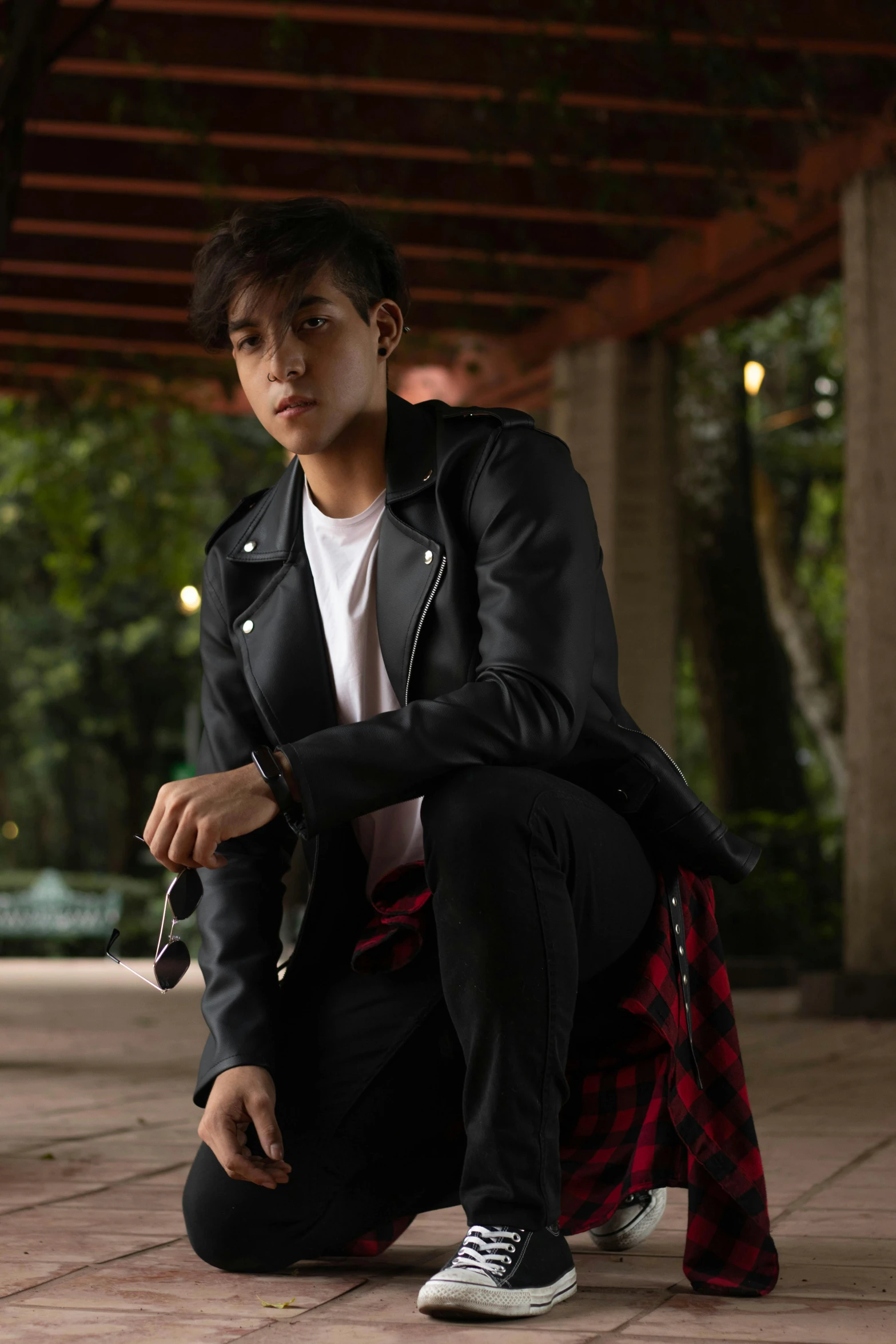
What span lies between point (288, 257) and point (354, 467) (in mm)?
353

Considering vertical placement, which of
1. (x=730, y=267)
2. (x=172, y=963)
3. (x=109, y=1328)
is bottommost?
(x=109, y=1328)

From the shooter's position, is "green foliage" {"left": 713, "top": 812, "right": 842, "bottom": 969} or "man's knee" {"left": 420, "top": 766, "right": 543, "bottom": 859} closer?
"man's knee" {"left": 420, "top": 766, "right": 543, "bottom": 859}

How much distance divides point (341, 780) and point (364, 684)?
1.29ft

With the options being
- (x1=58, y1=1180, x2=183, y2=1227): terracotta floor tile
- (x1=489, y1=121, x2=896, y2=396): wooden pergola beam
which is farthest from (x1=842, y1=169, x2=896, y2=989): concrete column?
(x1=58, y1=1180, x2=183, y2=1227): terracotta floor tile

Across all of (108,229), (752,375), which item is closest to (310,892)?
(108,229)

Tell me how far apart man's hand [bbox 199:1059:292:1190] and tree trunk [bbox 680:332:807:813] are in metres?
10.2

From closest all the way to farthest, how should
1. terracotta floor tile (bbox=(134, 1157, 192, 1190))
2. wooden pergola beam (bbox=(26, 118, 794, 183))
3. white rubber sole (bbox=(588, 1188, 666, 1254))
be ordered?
1. white rubber sole (bbox=(588, 1188, 666, 1254))
2. terracotta floor tile (bbox=(134, 1157, 192, 1190))
3. wooden pergola beam (bbox=(26, 118, 794, 183))

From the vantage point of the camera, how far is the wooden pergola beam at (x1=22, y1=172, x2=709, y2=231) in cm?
888

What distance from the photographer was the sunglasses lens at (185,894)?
255cm

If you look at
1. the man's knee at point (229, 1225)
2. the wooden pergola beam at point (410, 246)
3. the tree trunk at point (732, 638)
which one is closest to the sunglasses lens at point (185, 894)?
the man's knee at point (229, 1225)

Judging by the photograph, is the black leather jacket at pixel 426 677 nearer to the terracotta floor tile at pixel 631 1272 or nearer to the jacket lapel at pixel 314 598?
the jacket lapel at pixel 314 598

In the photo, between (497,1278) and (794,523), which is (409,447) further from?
(794,523)

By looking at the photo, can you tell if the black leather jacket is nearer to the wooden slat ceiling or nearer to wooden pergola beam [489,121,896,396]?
the wooden slat ceiling

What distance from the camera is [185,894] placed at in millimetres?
2578
